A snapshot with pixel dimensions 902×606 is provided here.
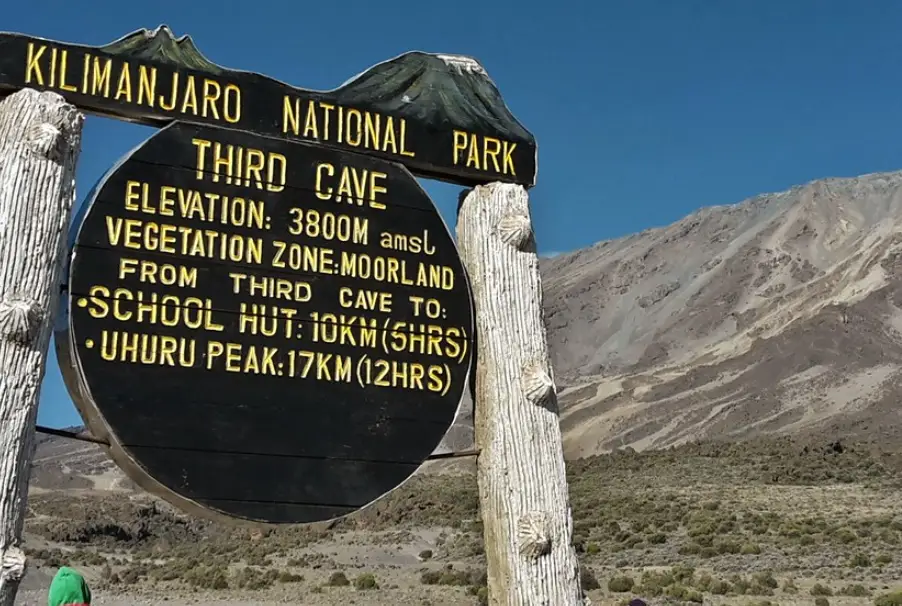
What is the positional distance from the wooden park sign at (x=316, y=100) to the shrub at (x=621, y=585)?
1915cm

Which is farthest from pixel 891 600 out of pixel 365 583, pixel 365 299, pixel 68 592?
pixel 68 592

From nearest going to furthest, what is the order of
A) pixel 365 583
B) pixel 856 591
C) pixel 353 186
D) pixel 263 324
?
pixel 263 324
pixel 353 186
pixel 856 591
pixel 365 583

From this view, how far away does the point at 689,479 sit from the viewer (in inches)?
1689

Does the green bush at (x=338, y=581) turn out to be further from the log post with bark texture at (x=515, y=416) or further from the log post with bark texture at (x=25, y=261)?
the log post with bark texture at (x=25, y=261)

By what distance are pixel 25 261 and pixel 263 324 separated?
3.20ft

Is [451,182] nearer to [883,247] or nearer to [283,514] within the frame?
[283,514]

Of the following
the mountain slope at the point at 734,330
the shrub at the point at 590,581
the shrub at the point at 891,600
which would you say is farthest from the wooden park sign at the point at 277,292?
the mountain slope at the point at 734,330

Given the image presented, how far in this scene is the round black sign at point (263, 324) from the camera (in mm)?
4582

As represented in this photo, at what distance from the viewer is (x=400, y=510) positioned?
4031 centimetres

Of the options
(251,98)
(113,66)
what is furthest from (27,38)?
(251,98)

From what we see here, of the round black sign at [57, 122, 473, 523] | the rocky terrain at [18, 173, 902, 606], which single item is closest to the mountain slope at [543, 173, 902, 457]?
the rocky terrain at [18, 173, 902, 606]

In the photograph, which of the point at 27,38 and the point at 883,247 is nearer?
the point at 27,38

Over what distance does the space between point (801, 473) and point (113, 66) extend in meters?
40.0

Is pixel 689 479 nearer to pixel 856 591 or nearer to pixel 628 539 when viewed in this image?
pixel 628 539
